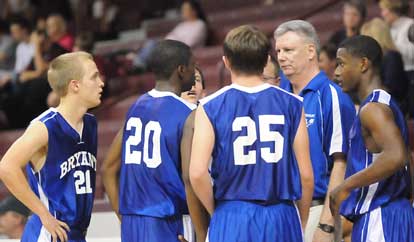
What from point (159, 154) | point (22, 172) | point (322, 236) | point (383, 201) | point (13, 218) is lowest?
point (13, 218)

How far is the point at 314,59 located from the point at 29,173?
192cm

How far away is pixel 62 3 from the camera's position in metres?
17.7

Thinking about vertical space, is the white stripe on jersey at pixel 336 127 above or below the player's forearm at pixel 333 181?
above

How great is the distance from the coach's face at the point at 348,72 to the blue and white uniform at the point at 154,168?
0.96 metres

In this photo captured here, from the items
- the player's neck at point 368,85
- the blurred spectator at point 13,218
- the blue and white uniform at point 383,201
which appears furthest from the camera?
the blurred spectator at point 13,218

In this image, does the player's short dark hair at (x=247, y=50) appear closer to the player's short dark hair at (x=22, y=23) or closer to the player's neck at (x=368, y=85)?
the player's neck at (x=368, y=85)

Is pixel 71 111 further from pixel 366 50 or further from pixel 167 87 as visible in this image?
pixel 366 50

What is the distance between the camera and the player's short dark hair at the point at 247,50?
625cm

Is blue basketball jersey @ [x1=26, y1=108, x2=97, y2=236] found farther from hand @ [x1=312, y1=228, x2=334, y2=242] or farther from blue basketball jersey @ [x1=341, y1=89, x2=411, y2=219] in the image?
blue basketball jersey @ [x1=341, y1=89, x2=411, y2=219]

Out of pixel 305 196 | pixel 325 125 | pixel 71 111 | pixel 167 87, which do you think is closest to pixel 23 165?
pixel 71 111

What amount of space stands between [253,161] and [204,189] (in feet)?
0.99

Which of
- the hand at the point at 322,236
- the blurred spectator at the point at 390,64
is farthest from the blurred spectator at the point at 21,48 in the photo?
the hand at the point at 322,236

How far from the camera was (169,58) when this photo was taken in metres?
6.80

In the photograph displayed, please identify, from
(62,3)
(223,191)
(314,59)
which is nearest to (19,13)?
(62,3)
